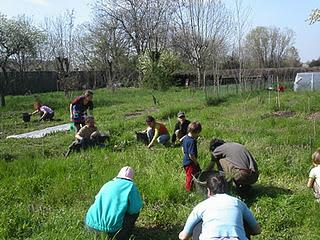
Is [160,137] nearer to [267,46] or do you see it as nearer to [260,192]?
[260,192]

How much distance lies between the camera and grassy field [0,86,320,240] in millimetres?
5305

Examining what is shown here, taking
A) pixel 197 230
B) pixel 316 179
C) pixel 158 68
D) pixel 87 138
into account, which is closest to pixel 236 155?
pixel 316 179

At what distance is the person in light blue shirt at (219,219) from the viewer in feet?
11.4

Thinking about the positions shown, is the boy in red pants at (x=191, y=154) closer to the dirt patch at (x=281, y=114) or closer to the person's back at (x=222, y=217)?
the person's back at (x=222, y=217)

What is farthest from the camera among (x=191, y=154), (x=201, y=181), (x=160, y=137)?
(x=160, y=137)

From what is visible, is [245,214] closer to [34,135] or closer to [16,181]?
[16,181]

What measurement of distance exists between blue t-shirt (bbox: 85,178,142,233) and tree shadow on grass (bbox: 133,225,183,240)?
17.5 inches

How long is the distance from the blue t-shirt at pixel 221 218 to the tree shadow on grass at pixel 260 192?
261cm

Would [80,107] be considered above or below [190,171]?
above

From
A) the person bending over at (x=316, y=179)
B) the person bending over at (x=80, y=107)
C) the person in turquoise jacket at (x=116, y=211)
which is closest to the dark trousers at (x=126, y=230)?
the person in turquoise jacket at (x=116, y=211)

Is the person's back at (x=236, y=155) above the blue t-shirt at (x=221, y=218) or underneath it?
underneath

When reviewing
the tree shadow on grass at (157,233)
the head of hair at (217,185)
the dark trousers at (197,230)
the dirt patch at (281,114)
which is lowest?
the tree shadow on grass at (157,233)

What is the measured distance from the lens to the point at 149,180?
6.82 meters

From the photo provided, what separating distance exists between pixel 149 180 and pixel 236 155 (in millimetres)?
1386
